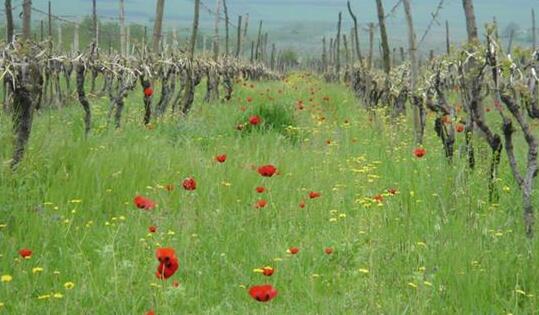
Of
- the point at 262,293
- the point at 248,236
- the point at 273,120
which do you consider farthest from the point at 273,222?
the point at 273,120

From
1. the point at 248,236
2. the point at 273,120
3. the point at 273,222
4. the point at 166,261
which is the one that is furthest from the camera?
the point at 273,120

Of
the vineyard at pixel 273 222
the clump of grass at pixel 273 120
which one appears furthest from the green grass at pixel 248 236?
the clump of grass at pixel 273 120

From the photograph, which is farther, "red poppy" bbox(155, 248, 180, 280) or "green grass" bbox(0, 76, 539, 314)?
"green grass" bbox(0, 76, 539, 314)

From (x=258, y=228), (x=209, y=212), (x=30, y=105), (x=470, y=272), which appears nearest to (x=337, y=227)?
(x=258, y=228)

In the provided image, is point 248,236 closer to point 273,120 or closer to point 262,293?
point 262,293

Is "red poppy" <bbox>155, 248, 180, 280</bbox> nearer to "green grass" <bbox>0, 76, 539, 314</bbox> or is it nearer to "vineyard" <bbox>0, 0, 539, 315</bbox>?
"vineyard" <bbox>0, 0, 539, 315</bbox>

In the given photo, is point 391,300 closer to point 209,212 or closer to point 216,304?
point 216,304

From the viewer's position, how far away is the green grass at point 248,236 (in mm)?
3736

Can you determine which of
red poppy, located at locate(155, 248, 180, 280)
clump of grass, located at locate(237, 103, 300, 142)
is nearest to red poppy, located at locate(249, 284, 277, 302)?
red poppy, located at locate(155, 248, 180, 280)

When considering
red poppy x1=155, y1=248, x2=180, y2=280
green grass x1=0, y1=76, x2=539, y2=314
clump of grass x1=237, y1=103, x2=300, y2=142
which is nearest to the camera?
red poppy x1=155, y1=248, x2=180, y2=280

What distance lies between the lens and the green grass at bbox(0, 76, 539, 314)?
12.3ft

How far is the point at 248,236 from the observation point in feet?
16.2

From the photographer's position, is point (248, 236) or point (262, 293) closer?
point (262, 293)

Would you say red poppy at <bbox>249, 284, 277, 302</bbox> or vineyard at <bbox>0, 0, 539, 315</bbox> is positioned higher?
red poppy at <bbox>249, 284, 277, 302</bbox>
